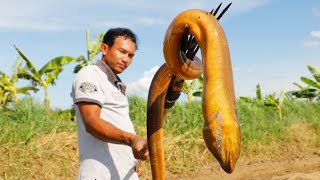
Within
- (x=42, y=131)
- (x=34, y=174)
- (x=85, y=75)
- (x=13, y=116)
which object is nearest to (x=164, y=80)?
(x=85, y=75)

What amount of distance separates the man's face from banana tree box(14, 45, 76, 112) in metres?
6.14

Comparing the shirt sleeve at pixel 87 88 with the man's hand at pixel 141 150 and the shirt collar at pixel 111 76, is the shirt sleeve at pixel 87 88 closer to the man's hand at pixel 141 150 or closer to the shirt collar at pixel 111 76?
the shirt collar at pixel 111 76

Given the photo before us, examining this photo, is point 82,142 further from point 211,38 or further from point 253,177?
point 253,177

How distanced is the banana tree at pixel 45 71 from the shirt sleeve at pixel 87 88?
6292 mm

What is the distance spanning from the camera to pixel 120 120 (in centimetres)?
204

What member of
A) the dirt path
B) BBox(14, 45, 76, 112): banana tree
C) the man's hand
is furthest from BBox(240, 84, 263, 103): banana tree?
the man's hand

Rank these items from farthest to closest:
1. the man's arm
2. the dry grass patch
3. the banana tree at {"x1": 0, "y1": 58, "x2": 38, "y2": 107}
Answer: the banana tree at {"x1": 0, "y1": 58, "x2": 38, "y2": 107} < the dry grass patch < the man's arm

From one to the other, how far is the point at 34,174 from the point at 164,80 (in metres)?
4.86

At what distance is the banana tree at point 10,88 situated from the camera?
26.9ft

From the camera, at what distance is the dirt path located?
6.92m

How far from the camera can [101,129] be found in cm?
176

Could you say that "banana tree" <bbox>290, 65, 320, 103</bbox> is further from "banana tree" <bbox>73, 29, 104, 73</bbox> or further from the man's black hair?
the man's black hair

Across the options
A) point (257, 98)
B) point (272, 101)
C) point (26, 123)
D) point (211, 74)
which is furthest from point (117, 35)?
point (257, 98)

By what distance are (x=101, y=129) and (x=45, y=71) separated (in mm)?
6957
